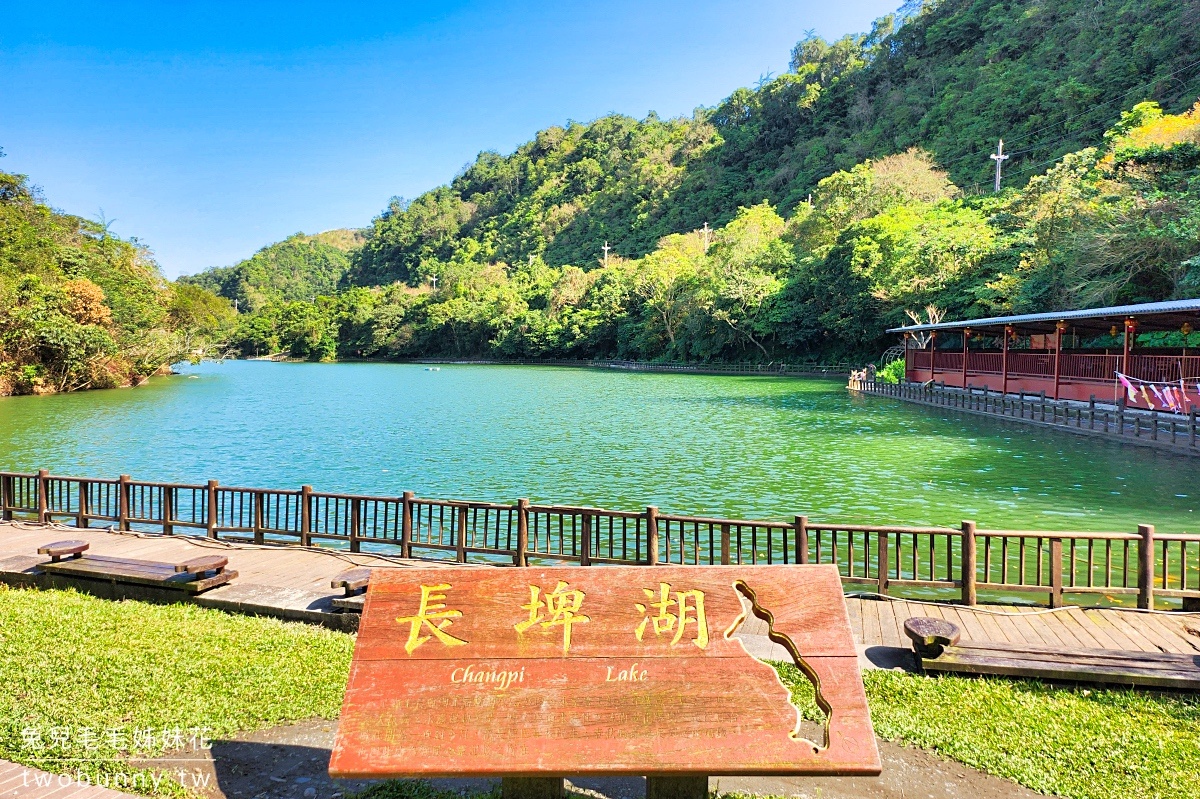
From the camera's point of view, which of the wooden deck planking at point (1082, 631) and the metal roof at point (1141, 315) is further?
the metal roof at point (1141, 315)

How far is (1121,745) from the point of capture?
4.36 m

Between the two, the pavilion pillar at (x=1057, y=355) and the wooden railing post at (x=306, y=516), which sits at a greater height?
the pavilion pillar at (x=1057, y=355)

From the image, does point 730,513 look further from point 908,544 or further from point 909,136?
point 909,136

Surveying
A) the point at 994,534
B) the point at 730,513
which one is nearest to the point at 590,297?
the point at 730,513

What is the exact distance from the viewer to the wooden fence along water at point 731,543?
680 cm

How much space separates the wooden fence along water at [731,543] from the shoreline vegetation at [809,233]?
64.2 ft

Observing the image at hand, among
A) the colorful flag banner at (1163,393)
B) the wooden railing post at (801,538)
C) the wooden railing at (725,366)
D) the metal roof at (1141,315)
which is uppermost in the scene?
the metal roof at (1141,315)

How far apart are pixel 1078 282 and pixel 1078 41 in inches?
1754

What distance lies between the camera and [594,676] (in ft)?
10.6

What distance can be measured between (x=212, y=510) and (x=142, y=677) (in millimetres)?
4949

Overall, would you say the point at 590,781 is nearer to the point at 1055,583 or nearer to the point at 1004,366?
the point at 1055,583

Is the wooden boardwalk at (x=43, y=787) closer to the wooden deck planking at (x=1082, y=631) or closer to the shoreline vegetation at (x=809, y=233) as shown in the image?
the wooden deck planking at (x=1082, y=631)

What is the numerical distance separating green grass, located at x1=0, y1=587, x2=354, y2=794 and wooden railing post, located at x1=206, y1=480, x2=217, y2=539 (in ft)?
8.89

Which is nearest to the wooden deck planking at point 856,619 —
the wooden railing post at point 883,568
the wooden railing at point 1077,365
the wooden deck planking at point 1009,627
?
the wooden railing post at point 883,568
